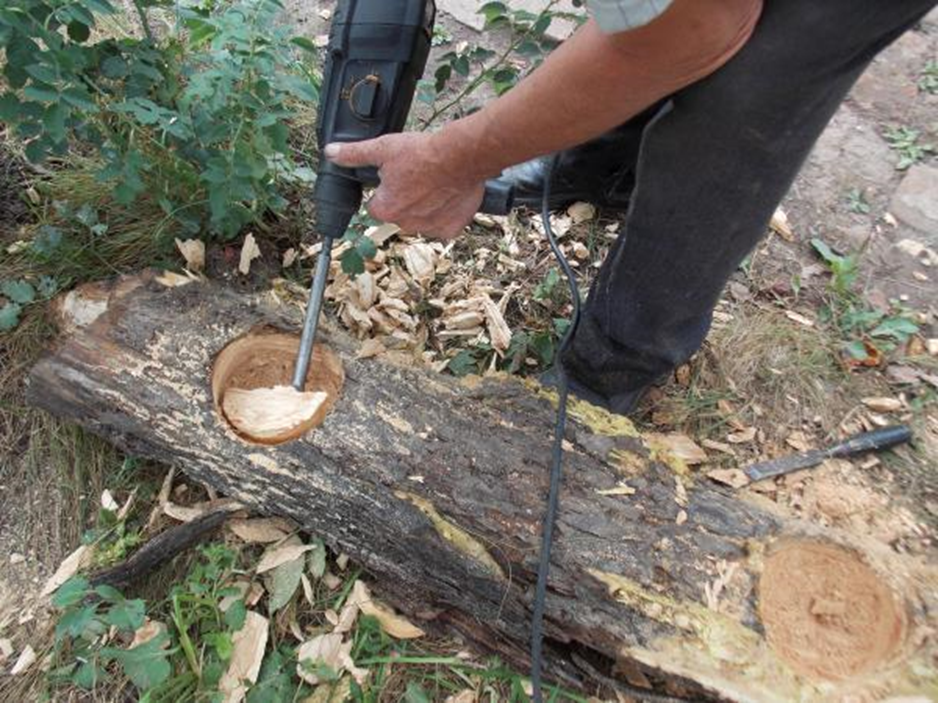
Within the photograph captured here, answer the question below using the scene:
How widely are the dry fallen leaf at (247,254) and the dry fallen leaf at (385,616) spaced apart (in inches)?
34.9

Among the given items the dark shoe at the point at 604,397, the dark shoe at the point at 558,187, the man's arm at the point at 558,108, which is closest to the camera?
the man's arm at the point at 558,108

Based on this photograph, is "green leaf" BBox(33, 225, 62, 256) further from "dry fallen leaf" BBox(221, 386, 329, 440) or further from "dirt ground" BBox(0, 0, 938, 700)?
"dry fallen leaf" BBox(221, 386, 329, 440)

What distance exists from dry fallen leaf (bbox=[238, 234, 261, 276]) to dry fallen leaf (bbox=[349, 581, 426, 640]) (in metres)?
0.89

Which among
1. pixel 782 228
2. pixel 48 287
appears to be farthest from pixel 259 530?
pixel 782 228

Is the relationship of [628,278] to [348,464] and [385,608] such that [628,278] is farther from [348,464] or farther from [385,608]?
[385,608]

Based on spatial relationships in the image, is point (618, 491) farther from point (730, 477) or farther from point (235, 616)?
point (235, 616)

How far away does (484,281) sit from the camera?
238cm

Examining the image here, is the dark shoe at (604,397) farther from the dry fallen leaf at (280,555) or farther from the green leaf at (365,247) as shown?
the dry fallen leaf at (280,555)

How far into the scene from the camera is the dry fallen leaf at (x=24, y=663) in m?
1.63

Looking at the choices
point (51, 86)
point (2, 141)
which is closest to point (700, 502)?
point (51, 86)

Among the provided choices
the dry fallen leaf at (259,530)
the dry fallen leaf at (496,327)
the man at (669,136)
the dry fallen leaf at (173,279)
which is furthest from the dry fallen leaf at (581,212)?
the dry fallen leaf at (259,530)

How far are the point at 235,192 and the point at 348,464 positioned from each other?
0.69m

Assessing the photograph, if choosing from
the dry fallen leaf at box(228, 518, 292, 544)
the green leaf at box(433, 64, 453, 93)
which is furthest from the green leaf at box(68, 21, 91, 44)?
the dry fallen leaf at box(228, 518, 292, 544)

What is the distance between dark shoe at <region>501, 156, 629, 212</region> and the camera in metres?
2.45
